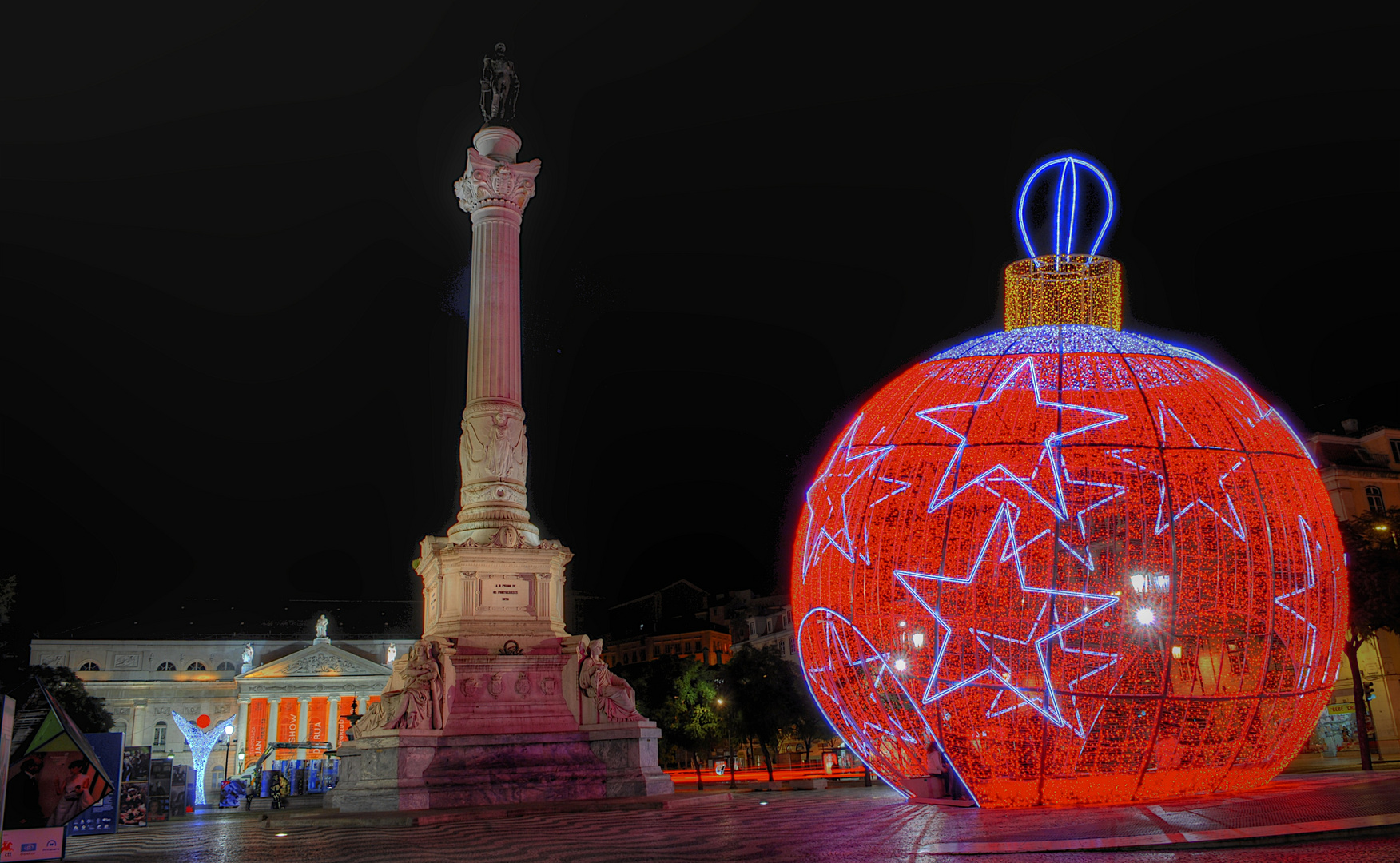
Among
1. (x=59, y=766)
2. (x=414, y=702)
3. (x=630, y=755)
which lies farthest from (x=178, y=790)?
(x=59, y=766)

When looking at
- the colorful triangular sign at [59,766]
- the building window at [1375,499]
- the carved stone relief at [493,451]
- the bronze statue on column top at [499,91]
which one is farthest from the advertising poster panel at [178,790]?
the building window at [1375,499]

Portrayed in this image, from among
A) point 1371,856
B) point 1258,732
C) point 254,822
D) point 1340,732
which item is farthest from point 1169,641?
point 1340,732

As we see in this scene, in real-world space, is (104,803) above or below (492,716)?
below

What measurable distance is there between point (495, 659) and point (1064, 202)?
1790 centimetres

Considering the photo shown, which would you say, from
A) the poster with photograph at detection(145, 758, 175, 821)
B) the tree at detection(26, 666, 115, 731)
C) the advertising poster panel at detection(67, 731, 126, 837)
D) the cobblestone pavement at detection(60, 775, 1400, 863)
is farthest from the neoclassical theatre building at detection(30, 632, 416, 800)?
the cobblestone pavement at detection(60, 775, 1400, 863)

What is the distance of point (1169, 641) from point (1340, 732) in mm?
33117

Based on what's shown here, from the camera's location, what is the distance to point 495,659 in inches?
1140

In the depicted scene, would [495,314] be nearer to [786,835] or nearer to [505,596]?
[505,596]

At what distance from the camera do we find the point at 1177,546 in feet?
49.7

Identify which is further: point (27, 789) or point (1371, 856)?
point (27, 789)

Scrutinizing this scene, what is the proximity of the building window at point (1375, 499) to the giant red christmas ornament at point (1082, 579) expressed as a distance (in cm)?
3518

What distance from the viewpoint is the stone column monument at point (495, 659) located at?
26.3 m

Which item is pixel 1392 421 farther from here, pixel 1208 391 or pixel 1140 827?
pixel 1140 827

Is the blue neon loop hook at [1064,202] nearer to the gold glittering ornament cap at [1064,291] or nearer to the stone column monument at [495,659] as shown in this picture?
the gold glittering ornament cap at [1064,291]
